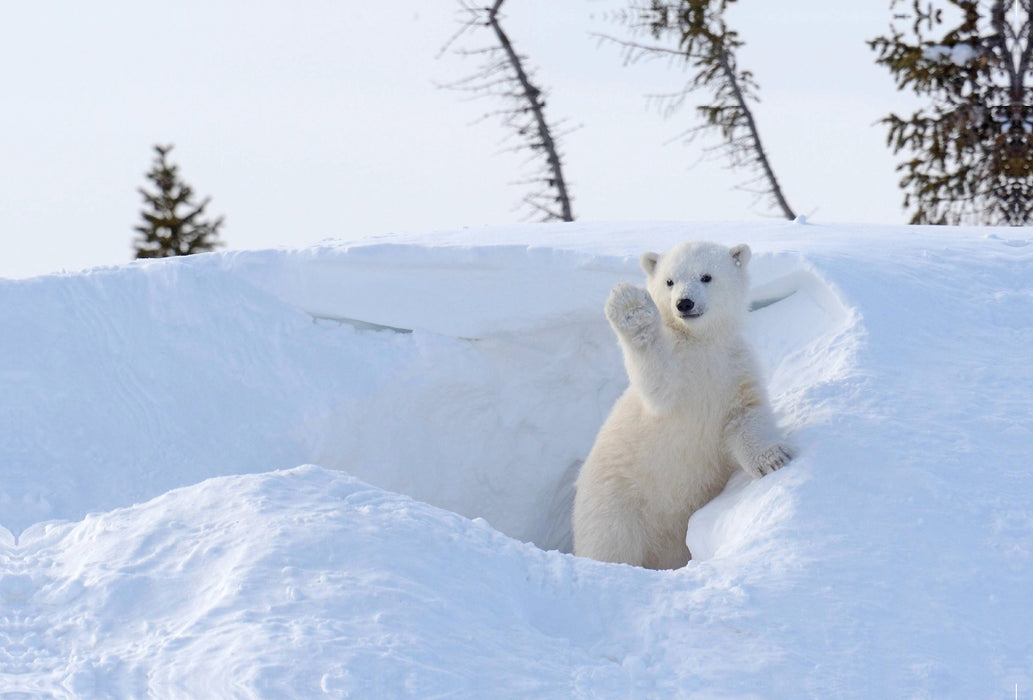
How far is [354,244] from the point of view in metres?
6.68

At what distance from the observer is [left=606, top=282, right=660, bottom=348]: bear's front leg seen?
14.5 feet

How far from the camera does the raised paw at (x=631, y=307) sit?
174 inches

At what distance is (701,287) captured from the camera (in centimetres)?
461

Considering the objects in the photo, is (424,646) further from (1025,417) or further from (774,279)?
(774,279)

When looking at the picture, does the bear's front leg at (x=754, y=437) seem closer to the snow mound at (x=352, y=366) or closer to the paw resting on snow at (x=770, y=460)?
the paw resting on snow at (x=770, y=460)

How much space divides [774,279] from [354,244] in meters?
2.43

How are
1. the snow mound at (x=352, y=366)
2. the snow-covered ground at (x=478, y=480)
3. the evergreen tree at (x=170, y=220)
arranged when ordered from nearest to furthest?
the snow-covered ground at (x=478, y=480) → the snow mound at (x=352, y=366) → the evergreen tree at (x=170, y=220)

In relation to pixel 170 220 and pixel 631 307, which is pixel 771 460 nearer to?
pixel 631 307

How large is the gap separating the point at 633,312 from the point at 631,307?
21mm

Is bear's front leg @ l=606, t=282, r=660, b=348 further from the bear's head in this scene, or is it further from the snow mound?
the snow mound

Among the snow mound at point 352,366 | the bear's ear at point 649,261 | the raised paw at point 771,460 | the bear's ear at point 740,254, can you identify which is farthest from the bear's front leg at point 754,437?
the snow mound at point 352,366

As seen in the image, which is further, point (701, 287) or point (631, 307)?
point (701, 287)

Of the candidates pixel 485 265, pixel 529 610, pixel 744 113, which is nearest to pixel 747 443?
pixel 529 610

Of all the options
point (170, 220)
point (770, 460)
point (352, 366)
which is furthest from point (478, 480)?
point (170, 220)
